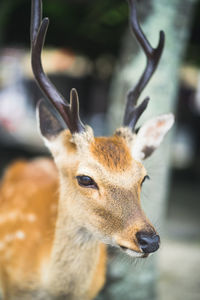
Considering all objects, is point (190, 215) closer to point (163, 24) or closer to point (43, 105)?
point (163, 24)

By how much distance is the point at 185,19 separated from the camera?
3.68 meters

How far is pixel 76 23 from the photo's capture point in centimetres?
864

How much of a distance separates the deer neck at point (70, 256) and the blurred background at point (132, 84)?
198mm

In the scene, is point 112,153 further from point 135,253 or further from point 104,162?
point 135,253

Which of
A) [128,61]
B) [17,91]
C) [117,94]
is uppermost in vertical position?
[128,61]

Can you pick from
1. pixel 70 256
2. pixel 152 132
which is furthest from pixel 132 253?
pixel 152 132

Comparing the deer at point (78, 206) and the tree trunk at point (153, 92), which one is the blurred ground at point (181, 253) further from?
the deer at point (78, 206)

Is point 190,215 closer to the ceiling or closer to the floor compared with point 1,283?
closer to the floor

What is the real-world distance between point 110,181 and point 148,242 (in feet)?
1.26

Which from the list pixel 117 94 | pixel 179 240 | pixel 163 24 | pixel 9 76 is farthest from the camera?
pixel 9 76

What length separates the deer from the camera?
2.27m

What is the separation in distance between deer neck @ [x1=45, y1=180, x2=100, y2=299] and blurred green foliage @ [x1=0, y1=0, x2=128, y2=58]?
3.96 meters

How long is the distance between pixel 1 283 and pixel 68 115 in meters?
1.37

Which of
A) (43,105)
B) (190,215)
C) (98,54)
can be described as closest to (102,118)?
(98,54)
